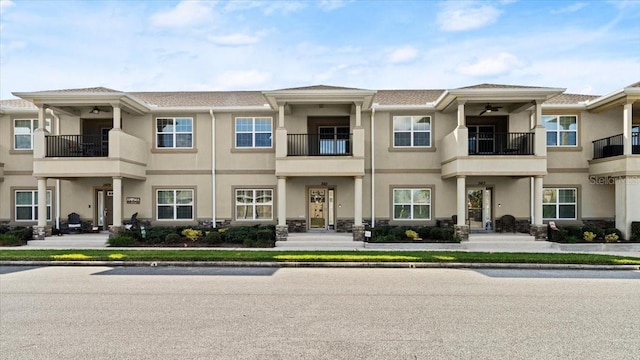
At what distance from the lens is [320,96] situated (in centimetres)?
1697

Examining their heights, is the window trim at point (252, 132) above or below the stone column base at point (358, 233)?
above

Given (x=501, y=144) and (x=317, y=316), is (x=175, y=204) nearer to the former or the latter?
(x=317, y=316)

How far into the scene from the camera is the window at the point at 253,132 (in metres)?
19.4

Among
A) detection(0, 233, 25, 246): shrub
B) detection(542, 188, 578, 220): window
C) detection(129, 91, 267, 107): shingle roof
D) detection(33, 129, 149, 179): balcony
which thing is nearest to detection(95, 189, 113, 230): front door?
detection(33, 129, 149, 179): balcony

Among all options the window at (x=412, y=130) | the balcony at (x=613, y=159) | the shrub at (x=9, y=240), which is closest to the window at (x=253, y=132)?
the window at (x=412, y=130)

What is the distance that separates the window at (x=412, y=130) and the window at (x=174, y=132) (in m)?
10.1

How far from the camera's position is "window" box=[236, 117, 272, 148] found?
19.4 m

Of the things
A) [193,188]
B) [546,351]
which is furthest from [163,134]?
[546,351]

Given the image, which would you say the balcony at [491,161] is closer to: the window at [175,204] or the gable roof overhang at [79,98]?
the window at [175,204]

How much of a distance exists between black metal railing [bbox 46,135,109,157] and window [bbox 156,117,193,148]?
2647mm

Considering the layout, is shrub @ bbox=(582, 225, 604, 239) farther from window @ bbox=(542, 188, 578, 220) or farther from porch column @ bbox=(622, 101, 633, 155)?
porch column @ bbox=(622, 101, 633, 155)

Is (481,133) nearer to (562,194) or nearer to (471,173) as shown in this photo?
(471,173)

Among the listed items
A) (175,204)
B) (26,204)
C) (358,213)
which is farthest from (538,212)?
(26,204)

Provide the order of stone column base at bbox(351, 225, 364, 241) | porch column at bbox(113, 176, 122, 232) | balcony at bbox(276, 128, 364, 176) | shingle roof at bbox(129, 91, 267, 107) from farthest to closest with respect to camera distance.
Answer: shingle roof at bbox(129, 91, 267, 107), porch column at bbox(113, 176, 122, 232), balcony at bbox(276, 128, 364, 176), stone column base at bbox(351, 225, 364, 241)
